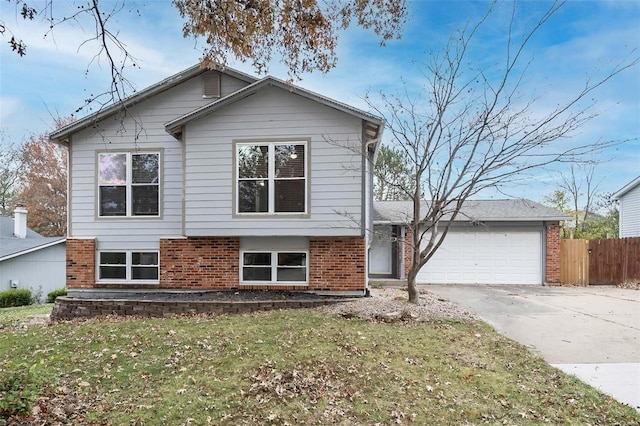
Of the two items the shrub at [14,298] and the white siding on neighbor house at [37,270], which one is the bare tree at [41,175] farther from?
the shrub at [14,298]

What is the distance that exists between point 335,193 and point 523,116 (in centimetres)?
451

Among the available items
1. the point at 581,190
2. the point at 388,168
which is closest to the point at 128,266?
the point at 388,168

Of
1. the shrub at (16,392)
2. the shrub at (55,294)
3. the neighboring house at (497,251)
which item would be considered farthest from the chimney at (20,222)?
the shrub at (16,392)

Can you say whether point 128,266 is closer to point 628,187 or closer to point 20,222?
point 20,222

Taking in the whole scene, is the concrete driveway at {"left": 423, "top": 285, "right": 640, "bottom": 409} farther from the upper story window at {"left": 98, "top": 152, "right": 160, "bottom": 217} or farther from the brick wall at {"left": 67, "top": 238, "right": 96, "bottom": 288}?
the brick wall at {"left": 67, "top": 238, "right": 96, "bottom": 288}

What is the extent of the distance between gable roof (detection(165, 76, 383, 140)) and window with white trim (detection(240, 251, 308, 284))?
3.56m

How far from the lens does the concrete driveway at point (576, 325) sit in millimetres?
5148

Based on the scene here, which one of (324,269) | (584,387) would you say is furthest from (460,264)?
(584,387)

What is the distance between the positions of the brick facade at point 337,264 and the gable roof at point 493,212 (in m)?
4.40

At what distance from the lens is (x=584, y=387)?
14.9 feet

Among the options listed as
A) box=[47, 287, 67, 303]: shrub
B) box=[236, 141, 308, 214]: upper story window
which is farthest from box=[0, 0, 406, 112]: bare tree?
box=[47, 287, 67, 303]: shrub

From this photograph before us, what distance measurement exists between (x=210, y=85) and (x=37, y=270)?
54.8ft

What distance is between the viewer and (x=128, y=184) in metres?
10.3

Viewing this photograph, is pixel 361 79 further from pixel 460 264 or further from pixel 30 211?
pixel 30 211
